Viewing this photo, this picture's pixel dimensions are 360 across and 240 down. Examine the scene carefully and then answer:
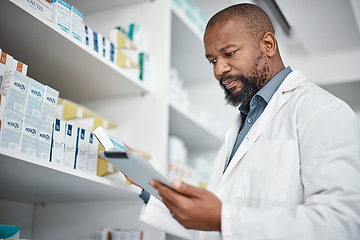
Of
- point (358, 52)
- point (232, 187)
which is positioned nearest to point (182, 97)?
point (232, 187)

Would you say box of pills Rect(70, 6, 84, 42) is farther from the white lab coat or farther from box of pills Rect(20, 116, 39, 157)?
the white lab coat

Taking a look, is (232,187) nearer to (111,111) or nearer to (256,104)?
(256,104)

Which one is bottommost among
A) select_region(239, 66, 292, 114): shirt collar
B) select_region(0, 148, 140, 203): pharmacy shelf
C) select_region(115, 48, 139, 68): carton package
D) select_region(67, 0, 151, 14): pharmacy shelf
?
select_region(0, 148, 140, 203): pharmacy shelf

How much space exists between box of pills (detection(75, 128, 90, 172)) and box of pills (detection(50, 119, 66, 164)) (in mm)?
82

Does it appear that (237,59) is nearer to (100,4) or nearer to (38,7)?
(38,7)

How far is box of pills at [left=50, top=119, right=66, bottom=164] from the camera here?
1.37m

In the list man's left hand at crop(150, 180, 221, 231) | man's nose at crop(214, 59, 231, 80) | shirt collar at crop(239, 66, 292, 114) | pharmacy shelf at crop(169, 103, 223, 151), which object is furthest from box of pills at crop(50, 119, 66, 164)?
pharmacy shelf at crop(169, 103, 223, 151)

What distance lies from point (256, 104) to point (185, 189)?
66 cm

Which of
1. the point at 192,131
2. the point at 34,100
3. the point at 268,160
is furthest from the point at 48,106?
the point at 192,131

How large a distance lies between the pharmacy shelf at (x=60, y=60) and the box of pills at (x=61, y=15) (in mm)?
38

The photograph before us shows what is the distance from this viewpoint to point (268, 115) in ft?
4.58

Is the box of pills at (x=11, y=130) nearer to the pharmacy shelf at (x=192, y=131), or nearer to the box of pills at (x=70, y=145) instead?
the box of pills at (x=70, y=145)

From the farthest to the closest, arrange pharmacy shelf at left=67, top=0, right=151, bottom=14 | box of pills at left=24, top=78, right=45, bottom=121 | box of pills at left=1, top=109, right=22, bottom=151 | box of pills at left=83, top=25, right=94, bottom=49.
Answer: pharmacy shelf at left=67, top=0, right=151, bottom=14 → box of pills at left=83, top=25, right=94, bottom=49 → box of pills at left=24, top=78, right=45, bottom=121 → box of pills at left=1, top=109, right=22, bottom=151

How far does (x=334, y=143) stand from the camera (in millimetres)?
1112
